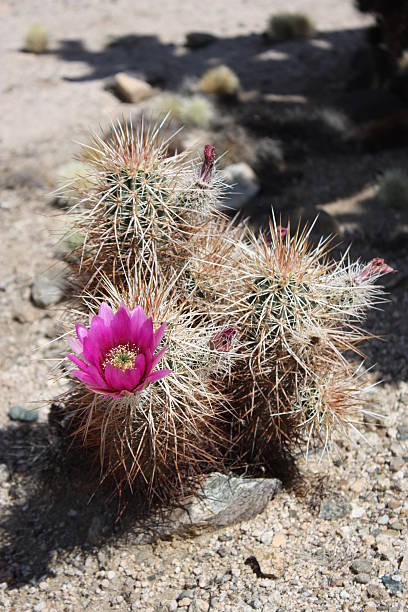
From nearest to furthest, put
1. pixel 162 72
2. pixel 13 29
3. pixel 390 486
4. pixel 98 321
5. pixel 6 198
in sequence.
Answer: pixel 98 321, pixel 390 486, pixel 6 198, pixel 162 72, pixel 13 29

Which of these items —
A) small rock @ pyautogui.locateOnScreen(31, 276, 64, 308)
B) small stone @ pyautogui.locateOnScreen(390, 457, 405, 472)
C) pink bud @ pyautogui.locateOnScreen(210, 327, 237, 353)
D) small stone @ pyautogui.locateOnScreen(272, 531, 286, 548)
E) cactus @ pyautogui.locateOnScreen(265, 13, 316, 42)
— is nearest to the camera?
pink bud @ pyautogui.locateOnScreen(210, 327, 237, 353)

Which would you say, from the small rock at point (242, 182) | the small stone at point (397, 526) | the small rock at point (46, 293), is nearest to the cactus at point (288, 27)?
the small rock at point (242, 182)

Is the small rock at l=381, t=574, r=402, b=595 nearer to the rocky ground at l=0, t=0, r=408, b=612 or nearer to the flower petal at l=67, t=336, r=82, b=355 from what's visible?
the rocky ground at l=0, t=0, r=408, b=612

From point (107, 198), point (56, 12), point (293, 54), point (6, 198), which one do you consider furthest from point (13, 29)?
point (107, 198)

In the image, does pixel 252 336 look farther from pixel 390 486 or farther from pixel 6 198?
pixel 6 198

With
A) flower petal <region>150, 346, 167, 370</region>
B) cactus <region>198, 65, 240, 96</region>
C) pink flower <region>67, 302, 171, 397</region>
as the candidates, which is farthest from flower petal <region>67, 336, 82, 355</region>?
cactus <region>198, 65, 240, 96</region>

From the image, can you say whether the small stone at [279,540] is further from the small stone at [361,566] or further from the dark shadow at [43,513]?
the dark shadow at [43,513]

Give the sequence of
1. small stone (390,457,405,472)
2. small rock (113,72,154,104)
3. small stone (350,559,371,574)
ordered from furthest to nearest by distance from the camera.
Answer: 1. small rock (113,72,154,104)
2. small stone (390,457,405,472)
3. small stone (350,559,371,574)
